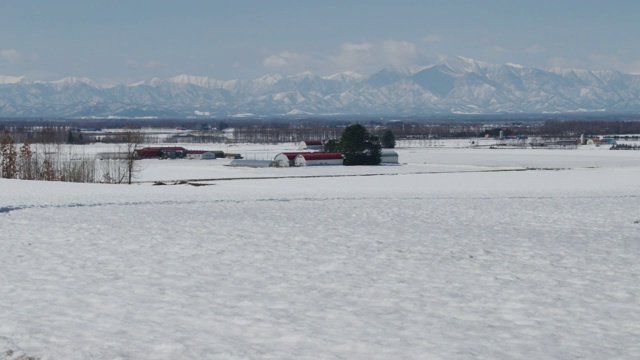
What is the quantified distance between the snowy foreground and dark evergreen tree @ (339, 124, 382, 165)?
6800 centimetres

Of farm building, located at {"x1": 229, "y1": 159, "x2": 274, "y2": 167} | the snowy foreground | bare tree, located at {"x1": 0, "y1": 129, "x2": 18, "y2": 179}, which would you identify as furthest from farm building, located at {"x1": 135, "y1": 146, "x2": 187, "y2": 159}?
the snowy foreground

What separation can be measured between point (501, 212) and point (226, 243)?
1205 cm

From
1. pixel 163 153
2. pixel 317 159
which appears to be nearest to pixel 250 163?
pixel 317 159

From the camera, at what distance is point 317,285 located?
13.7 m

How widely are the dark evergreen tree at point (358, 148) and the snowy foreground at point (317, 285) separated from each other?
68.0 m

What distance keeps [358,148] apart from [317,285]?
81.0 metres

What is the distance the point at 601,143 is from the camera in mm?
158250

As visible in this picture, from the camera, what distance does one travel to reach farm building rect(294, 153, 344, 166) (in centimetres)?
9138

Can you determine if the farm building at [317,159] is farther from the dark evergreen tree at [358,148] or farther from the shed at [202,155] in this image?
the shed at [202,155]

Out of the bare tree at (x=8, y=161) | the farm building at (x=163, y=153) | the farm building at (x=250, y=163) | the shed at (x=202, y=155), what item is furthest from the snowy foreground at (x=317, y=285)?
the farm building at (x=163, y=153)

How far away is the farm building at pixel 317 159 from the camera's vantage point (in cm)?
9138

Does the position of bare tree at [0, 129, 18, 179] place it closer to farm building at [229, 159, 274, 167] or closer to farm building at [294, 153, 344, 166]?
farm building at [229, 159, 274, 167]

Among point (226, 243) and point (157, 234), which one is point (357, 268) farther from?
point (157, 234)

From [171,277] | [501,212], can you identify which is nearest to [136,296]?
[171,277]
